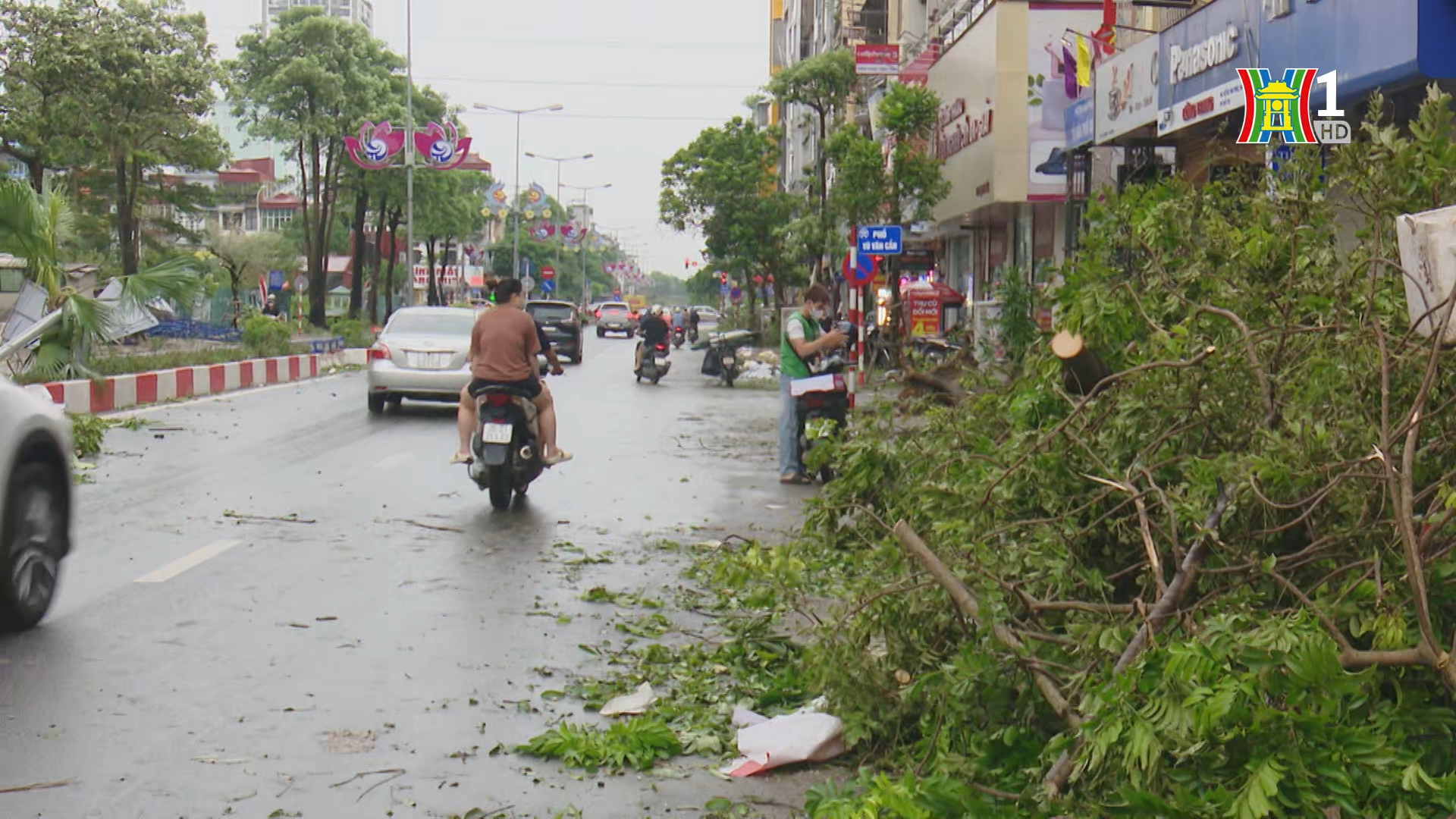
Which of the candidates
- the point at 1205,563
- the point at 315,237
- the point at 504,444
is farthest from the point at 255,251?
the point at 1205,563

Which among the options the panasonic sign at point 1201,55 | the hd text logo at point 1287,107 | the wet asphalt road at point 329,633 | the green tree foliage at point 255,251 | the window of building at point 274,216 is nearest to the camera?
the wet asphalt road at point 329,633

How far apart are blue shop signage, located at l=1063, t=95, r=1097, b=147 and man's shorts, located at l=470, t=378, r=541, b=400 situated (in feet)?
37.2

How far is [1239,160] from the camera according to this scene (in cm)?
938

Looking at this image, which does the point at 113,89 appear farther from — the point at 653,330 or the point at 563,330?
the point at 653,330

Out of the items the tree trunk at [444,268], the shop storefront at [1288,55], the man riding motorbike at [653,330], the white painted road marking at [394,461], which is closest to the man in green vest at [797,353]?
the shop storefront at [1288,55]

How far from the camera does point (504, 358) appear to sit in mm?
12117

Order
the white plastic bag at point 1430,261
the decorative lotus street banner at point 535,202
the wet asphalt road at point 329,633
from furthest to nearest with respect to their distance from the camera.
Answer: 1. the decorative lotus street banner at point 535,202
2. the wet asphalt road at point 329,633
3. the white plastic bag at point 1430,261

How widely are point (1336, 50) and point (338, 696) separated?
34.7 ft

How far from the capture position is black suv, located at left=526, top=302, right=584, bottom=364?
43.5m

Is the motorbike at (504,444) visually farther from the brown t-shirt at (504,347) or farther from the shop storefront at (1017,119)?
the shop storefront at (1017,119)

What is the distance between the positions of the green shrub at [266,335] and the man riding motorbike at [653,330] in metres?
7.94

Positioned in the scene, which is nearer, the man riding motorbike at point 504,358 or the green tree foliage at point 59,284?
the man riding motorbike at point 504,358

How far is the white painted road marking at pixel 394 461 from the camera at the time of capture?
49.6 ft

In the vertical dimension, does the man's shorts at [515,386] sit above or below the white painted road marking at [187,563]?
above
